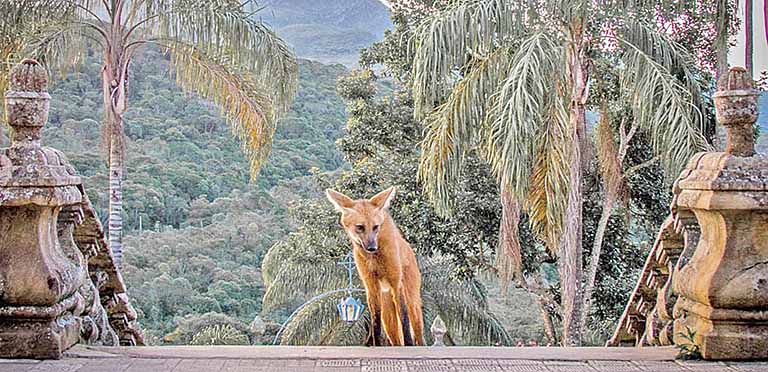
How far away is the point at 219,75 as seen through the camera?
12.3 metres

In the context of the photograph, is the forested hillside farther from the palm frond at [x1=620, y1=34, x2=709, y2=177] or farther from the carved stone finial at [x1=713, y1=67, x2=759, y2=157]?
the carved stone finial at [x1=713, y1=67, x2=759, y2=157]

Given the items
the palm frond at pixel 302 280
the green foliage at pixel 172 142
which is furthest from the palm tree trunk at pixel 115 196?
the green foliage at pixel 172 142

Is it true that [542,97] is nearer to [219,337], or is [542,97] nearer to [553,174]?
[553,174]

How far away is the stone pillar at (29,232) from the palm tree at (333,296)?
33.6 ft

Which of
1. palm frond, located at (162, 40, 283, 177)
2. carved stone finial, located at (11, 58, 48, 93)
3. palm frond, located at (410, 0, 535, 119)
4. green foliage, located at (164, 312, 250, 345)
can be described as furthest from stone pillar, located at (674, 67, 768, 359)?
green foliage, located at (164, 312, 250, 345)

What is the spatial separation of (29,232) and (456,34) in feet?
24.8

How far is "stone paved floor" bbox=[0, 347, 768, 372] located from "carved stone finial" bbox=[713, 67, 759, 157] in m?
1.00

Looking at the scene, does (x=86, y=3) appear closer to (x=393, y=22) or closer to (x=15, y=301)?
(x=393, y=22)

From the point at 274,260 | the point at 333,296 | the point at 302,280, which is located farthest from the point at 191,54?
the point at 333,296

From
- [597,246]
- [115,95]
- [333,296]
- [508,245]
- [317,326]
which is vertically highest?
[115,95]

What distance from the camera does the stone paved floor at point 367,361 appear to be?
3.85m

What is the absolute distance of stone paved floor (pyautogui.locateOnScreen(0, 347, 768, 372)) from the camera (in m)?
3.85

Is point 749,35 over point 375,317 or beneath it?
over

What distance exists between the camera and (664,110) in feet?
36.6
